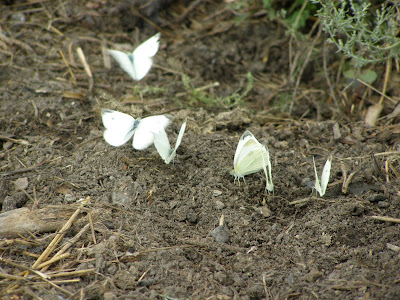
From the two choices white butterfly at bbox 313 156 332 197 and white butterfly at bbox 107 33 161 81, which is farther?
white butterfly at bbox 107 33 161 81

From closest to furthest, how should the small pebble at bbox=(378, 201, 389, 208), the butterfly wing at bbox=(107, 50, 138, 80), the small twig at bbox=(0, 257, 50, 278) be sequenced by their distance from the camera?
the small twig at bbox=(0, 257, 50, 278) < the small pebble at bbox=(378, 201, 389, 208) < the butterfly wing at bbox=(107, 50, 138, 80)

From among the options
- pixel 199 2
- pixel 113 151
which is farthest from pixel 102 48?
pixel 113 151

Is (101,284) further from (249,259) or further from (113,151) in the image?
(113,151)

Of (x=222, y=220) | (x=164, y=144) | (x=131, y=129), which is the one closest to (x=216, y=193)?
(x=222, y=220)

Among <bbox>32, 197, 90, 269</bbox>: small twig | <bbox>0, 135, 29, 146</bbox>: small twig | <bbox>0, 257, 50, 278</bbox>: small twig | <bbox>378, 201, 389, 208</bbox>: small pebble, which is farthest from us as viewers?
<bbox>0, 135, 29, 146</bbox>: small twig

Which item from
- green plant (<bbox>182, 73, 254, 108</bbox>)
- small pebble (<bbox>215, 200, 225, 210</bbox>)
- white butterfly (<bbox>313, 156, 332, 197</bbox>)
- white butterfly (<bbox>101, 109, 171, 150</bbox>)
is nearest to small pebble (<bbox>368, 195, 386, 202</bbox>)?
white butterfly (<bbox>313, 156, 332, 197</bbox>)

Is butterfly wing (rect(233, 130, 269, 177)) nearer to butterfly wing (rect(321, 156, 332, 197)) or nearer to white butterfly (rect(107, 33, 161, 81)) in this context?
butterfly wing (rect(321, 156, 332, 197))
